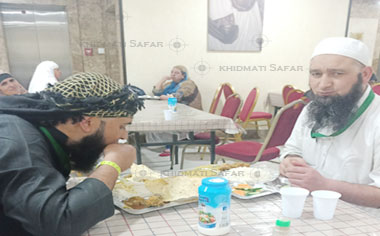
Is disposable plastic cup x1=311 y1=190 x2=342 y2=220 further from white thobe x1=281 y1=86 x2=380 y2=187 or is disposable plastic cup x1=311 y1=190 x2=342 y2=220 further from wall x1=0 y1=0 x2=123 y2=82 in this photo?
wall x1=0 y1=0 x2=123 y2=82

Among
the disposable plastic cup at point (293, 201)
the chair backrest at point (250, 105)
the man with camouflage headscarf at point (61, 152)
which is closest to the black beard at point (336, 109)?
the disposable plastic cup at point (293, 201)

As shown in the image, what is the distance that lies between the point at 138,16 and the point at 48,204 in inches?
Result: 182

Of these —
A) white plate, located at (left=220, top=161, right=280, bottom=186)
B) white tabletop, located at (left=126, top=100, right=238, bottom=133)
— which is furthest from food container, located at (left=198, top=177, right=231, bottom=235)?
white tabletop, located at (left=126, top=100, right=238, bottom=133)

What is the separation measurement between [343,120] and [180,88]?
3.36 m

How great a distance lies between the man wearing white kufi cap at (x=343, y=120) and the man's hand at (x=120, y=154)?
0.73m

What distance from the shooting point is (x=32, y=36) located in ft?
19.2

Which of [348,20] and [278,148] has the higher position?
[348,20]

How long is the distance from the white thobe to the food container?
77 centimetres

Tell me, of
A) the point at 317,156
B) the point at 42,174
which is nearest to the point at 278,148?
the point at 317,156

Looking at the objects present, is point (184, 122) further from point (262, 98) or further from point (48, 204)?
point (262, 98)

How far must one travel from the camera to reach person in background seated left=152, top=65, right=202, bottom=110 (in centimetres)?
446

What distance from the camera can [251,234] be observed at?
868mm

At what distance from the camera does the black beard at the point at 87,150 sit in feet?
3.42

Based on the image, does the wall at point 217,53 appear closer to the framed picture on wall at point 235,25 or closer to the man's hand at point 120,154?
the framed picture on wall at point 235,25
